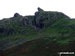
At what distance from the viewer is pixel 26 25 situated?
152125mm

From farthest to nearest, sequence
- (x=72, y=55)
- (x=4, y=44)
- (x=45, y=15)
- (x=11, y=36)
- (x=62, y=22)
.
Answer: (x=45, y=15), (x=62, y=22), (x=11, y=36), (x=4, y=44), (x=72, y=55)

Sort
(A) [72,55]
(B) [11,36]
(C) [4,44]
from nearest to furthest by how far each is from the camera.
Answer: (A) [72,55] < (C) [4,44] < (B) [11,36]

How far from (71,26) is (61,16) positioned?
107 ft

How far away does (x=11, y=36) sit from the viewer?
136000 mm

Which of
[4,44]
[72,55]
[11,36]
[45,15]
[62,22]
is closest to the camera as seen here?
[72,55]

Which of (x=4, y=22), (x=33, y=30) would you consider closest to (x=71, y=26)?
(x=33, y=30)

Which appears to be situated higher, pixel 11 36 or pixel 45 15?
pixel 45 15

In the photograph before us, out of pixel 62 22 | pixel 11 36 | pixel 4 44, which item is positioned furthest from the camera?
pixel 62 22

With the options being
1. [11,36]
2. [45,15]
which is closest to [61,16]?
[45,15]

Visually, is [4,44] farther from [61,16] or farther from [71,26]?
[61,16]

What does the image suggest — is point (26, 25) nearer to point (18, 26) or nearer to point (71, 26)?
point (18, 26)

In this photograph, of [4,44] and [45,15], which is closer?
[4,44]

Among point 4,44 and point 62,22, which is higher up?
point 62,22

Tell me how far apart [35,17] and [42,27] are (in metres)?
14.5
